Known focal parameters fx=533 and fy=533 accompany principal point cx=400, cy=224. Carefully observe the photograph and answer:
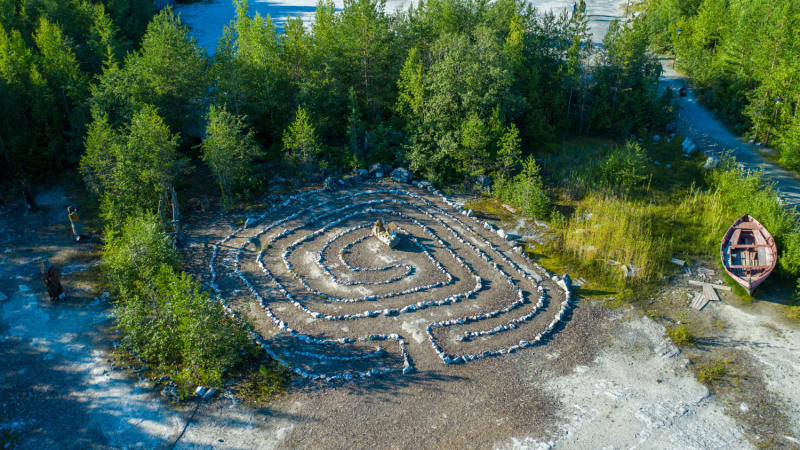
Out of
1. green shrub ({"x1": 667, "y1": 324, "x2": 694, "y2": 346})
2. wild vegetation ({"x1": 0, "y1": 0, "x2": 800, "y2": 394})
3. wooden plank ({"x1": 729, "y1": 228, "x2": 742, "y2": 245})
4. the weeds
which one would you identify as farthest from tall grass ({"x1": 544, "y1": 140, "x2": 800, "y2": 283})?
the weeds

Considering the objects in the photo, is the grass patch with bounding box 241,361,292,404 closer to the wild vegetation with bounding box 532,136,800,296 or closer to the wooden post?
the wooden post

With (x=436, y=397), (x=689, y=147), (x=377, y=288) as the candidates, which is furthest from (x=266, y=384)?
(x=689, y=147)

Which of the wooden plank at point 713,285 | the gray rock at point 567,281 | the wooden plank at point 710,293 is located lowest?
the wooden plank at point 710,293

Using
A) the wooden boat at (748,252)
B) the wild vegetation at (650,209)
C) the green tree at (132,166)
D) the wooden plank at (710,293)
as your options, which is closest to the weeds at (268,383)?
the green tree at (132,166)

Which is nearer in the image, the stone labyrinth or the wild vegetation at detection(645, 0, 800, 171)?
the stone labyrinth

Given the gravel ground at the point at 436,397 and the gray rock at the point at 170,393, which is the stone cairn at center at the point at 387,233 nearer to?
the gravel ground at the point at 436,397

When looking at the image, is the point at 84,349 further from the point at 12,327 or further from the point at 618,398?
the point at 618,398
